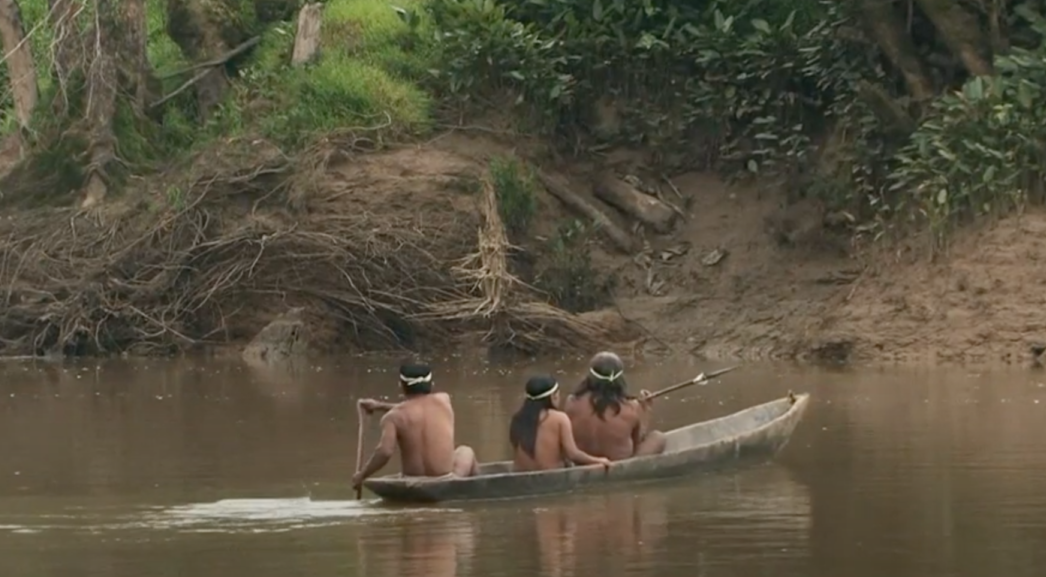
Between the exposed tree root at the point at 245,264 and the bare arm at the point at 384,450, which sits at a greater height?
the exposed tree root at the point at 245,264

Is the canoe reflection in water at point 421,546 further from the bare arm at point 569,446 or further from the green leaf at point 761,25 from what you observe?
the green leaf at point 761,25

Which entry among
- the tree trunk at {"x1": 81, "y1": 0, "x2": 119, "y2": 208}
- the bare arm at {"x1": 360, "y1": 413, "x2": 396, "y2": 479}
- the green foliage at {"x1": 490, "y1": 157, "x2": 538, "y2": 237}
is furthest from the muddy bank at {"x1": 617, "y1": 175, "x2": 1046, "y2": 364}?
the bare arm at {"x1": 360, "y1": 413, "x2": 396, "y2": 479}

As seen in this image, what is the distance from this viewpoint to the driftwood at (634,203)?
25.4 metres

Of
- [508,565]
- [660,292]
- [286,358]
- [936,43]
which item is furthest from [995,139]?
[508,565]

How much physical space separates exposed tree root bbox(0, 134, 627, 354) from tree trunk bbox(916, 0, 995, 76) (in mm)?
5283

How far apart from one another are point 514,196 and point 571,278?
47.5 inches

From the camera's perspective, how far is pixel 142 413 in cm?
1872

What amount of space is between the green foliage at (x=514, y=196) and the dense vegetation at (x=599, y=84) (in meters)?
1.02

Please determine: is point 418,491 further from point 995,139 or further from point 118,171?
point 118,171

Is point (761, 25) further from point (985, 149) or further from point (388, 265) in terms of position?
point (388, 265)

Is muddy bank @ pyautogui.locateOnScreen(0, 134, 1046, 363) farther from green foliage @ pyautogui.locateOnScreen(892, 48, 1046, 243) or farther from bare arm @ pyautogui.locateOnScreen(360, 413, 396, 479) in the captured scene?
bare arm @ pyautogui.locateOnScreen(360, 413, 396, 479)

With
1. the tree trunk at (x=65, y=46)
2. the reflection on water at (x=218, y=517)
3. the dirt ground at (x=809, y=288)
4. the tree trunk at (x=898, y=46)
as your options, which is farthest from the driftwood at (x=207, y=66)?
the reflection on water at (x=218, y=517)

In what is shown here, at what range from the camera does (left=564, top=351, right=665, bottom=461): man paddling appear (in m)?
14.0

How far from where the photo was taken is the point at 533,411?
1354 cm
